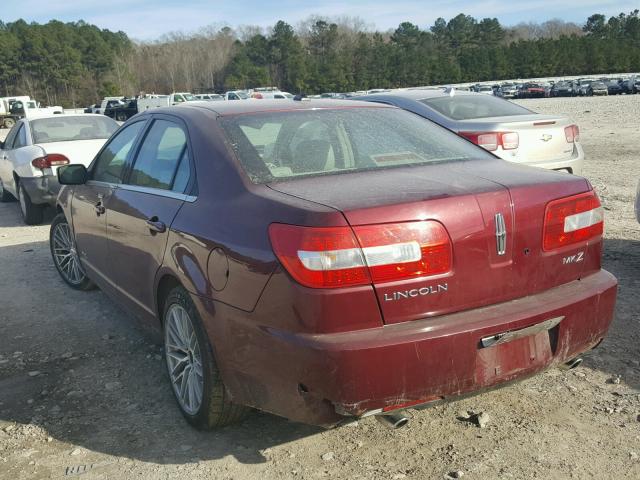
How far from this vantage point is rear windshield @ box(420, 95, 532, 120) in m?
8.55

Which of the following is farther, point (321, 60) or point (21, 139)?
point (321, 60)

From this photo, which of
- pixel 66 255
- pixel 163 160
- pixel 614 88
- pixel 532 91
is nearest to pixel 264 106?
pixel 163 160

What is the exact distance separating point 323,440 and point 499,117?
6098 millimetres

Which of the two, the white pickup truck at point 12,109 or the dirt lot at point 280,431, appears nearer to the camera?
the dirt lot at point 280,431

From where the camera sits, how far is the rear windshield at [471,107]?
28.0 feet

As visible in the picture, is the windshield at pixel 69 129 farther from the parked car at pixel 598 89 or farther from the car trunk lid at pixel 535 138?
the parked car at pixel 598 89

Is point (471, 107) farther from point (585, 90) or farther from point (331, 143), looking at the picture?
point (585, 90)

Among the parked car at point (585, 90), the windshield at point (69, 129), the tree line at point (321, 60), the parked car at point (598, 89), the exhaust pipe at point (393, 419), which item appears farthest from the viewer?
the tree line at point (321, 60)

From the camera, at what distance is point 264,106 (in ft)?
12.3

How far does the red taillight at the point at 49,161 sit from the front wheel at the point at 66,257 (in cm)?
286


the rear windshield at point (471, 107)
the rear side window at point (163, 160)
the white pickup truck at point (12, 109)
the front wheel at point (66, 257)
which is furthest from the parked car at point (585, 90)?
the rear side window at point (163, 160)

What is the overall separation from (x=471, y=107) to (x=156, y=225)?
623 centimetres

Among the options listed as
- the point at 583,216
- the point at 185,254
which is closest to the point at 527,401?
the point at 583,216

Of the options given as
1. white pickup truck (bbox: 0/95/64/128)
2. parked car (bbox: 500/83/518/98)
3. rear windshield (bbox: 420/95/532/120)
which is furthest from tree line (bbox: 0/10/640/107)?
rear windshield (bbox: 420/95/532/120)
